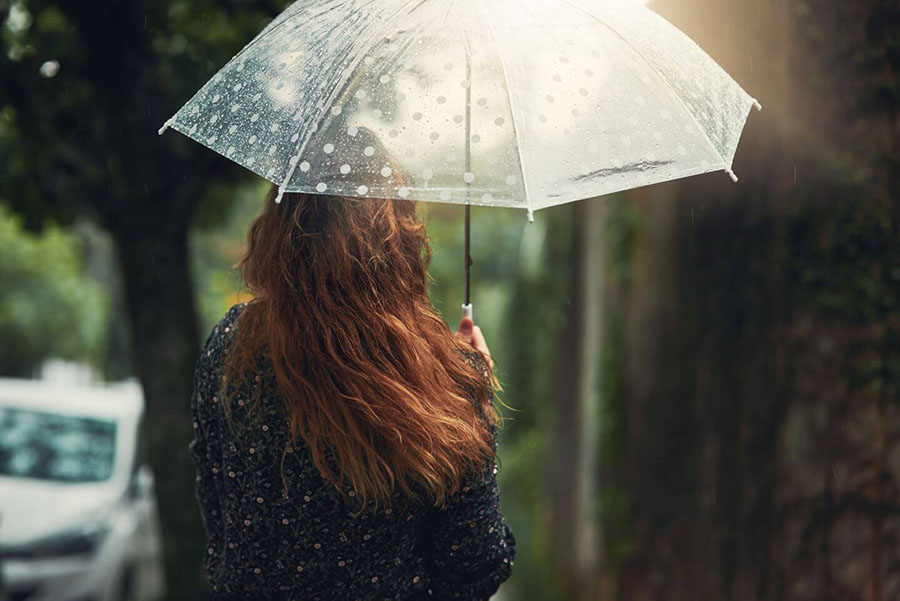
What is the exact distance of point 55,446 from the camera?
22.0ft

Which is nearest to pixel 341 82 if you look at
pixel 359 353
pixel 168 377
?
pixel 359 353

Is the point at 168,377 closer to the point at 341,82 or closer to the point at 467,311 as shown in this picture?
the point at 467,311

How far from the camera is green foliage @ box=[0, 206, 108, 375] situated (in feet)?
65.0

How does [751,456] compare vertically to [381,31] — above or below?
below

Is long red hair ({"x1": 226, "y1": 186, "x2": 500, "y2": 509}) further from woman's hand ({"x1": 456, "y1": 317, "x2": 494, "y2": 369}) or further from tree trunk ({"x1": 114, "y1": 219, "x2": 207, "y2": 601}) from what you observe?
tree trunk ({"x1": 114, "y1": 219, "x2": 207, "y2": 601})

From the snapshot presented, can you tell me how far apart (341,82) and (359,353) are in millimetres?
571

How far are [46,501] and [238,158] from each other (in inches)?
199

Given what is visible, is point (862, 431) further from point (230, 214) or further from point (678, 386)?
point (230, 214)

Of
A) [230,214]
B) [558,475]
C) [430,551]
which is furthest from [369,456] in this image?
[558,475]

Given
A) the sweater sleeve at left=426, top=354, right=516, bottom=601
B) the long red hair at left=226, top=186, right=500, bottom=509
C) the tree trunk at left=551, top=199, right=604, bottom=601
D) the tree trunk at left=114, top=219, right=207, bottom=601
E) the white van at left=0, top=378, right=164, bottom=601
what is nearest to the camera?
the long red hair at left=226, top=186, right=500, bottom=509

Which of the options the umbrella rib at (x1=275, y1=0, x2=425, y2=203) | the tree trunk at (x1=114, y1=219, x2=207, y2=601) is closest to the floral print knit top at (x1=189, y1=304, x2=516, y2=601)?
the umbrella rib at (x1=275, y1=0, x2=425, y2=203)

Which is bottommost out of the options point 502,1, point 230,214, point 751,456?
point 751,456

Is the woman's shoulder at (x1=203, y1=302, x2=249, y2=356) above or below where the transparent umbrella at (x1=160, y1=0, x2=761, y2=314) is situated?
below

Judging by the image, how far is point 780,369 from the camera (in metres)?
3.13
